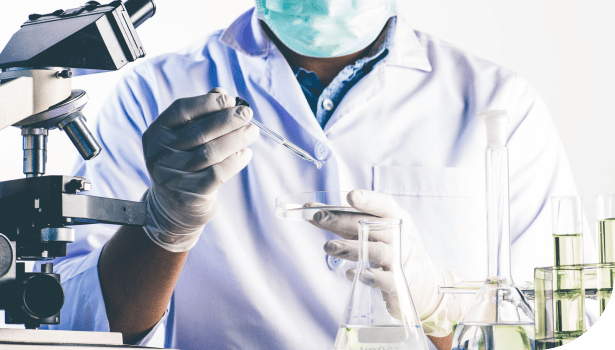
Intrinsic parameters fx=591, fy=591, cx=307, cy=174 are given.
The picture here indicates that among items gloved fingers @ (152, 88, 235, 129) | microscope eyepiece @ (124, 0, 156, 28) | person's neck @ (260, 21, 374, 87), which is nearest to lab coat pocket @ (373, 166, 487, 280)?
person's neck @ (260, 21, 374, 87)

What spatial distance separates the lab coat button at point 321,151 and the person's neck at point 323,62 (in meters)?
0.22

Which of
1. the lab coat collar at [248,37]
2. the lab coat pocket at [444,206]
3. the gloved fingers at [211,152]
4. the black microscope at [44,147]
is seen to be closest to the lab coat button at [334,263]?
the lab coat pocket at [444,206]

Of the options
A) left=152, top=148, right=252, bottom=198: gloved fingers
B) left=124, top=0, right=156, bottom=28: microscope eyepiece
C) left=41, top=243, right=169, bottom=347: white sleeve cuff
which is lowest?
left=41, top=243, right=169, bottom=347: white sleeve cuff

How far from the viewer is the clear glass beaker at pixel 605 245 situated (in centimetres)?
66

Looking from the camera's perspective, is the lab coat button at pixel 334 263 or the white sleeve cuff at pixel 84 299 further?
the lab coat button at pixel 334 263

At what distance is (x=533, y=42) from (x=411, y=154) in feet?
3.00

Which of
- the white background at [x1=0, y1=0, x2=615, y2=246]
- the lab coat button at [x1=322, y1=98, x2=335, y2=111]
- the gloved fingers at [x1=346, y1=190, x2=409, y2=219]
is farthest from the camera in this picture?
the white background at [x1=0, y1=0, x2=615, y2=246]

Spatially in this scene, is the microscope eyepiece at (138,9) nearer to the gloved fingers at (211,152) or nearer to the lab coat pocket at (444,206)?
the gloved fingers at (211,152)

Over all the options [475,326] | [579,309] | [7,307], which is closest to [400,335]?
[475,326]

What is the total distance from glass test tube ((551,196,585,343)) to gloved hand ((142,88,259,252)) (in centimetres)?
63

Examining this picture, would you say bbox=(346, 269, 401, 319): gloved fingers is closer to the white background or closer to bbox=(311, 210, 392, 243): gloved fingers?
bbox=(311, 210, 392, 243): gloved fingers

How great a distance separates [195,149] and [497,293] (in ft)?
2.22

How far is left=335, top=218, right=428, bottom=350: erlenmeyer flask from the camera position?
27.0 inches

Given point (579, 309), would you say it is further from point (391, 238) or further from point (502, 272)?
point (391, 238)
